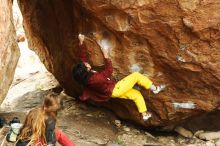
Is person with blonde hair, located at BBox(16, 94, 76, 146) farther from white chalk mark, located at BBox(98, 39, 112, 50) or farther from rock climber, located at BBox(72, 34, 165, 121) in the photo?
white chalk mark, located at BBox(98, 39, 112, 50)

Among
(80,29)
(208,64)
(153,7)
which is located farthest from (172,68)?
(80,29)

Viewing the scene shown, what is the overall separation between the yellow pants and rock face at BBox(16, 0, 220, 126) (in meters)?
0.21

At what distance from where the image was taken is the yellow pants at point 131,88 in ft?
25.3

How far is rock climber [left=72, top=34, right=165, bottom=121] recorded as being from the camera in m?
7.63

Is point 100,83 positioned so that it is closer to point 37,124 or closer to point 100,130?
point 100,130

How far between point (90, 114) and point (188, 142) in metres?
1.99

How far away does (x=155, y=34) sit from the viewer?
7566mm

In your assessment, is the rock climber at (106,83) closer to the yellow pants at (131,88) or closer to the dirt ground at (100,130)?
the yellow pants at (131,88)

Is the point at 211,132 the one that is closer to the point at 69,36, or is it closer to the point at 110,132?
the point at 110,132

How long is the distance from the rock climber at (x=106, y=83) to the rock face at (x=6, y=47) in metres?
1.20

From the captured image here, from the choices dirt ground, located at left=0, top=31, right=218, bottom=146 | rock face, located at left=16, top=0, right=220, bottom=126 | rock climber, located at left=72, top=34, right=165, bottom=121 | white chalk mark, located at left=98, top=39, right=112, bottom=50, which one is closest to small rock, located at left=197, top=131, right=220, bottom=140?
dirt ground, located at left=0, top=31, right=218, bottom=146

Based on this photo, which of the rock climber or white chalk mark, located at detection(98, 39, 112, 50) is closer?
the rock climber

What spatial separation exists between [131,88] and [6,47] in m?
2.40

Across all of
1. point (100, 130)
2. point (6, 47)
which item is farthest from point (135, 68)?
point (6, 47)
